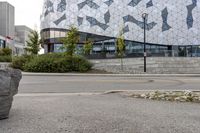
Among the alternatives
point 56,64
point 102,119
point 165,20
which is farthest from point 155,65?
point 102,119

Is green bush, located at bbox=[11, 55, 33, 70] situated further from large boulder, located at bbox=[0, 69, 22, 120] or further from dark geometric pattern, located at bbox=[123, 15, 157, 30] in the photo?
dark geometric pattern, located at bbox=[123, 15, 157, 30]

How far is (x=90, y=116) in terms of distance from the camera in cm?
804

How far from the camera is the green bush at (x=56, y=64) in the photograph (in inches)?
1454

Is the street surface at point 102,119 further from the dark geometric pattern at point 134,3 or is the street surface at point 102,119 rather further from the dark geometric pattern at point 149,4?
the dark geometric pattern at point 149,4

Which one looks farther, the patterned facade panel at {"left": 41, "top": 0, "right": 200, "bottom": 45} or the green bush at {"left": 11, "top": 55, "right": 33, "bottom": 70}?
the patterned facade panel at {"left": 41, "top": 0, "right": 200, "bottom": 45}

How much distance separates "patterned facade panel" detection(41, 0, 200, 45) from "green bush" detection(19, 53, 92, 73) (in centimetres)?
3444

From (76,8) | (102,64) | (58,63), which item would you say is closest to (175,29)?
(76,8)

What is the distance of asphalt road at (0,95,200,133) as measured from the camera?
672 cm

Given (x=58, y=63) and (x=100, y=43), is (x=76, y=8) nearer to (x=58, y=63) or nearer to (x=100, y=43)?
(x=100, y=43)

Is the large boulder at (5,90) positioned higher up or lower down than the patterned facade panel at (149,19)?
lower down

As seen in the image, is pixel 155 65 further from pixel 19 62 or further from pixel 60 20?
pixel 60 20

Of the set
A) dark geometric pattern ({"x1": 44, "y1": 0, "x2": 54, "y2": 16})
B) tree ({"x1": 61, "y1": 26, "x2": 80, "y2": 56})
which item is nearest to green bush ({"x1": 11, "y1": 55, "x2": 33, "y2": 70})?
tree ({"x1": 61, "y1": 26, "x2": 80, "y2": 56})

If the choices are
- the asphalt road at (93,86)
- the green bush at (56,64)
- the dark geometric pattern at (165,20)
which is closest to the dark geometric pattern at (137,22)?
the dark geometric pattern at (165,20)

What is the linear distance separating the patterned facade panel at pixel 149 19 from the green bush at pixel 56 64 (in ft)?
113
